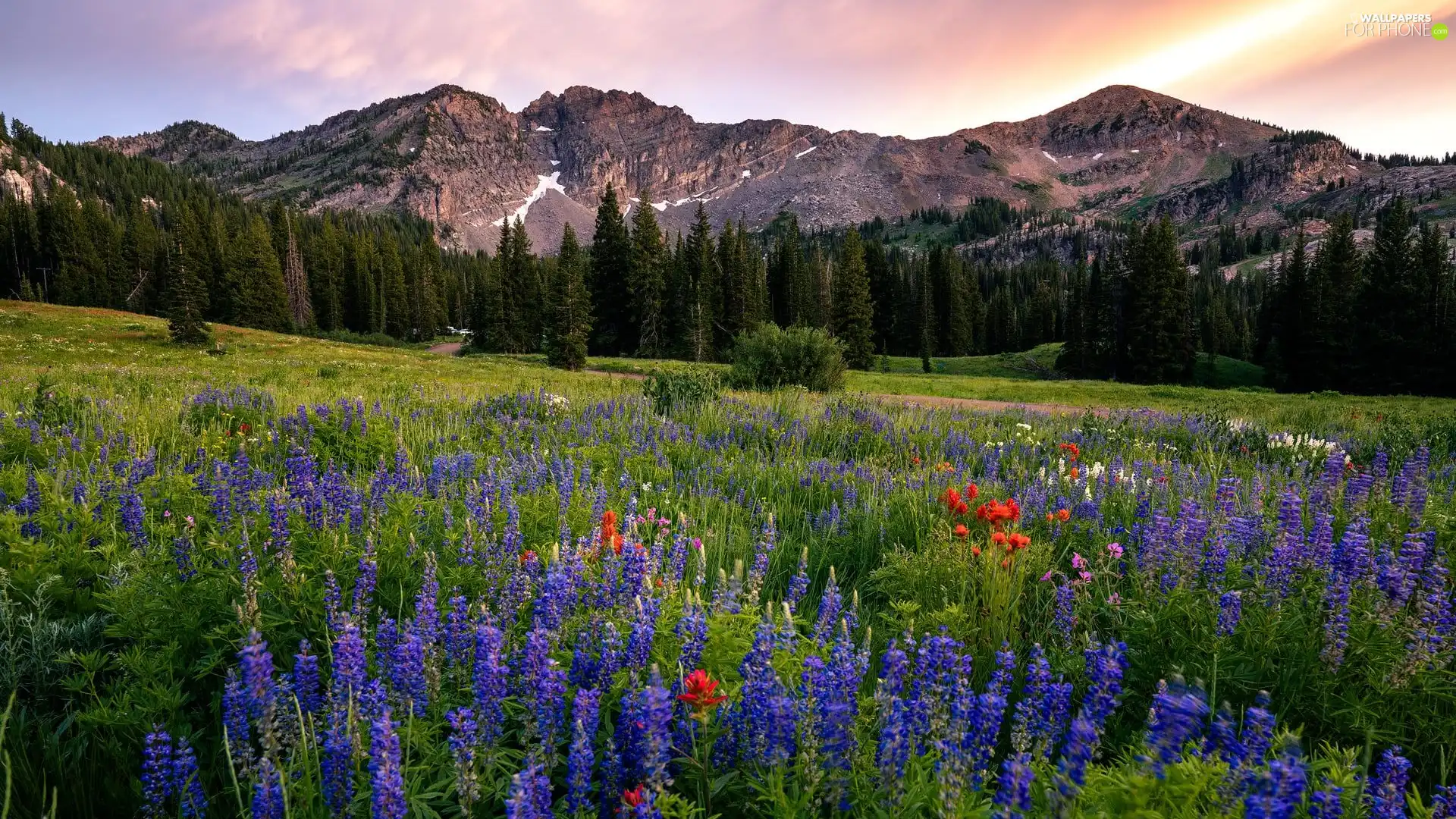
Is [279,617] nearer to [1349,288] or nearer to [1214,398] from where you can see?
[1214,398]

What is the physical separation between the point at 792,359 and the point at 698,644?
57.8 feet

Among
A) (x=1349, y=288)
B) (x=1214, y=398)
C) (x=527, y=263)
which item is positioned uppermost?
(x=527, y=263)

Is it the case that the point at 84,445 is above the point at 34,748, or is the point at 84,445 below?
above

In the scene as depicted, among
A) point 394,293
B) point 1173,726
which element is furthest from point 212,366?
point 394,293

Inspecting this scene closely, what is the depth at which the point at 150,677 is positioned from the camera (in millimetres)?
2271

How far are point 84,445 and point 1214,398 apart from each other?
110 ft

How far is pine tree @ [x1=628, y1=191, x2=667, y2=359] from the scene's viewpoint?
54.6m

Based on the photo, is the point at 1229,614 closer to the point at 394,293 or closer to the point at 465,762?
the point at 465,762

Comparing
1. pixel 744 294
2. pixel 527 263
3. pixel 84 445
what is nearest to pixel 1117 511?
pixel 84 445

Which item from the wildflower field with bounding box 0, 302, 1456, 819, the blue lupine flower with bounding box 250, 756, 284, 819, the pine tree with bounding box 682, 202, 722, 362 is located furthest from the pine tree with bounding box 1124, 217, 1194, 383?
the blue lupine flower with bounding box 250, 756, 284, 819

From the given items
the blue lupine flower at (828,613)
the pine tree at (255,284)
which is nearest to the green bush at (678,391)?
the blue lupine flower at (828,613)

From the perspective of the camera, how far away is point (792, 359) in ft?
63.8

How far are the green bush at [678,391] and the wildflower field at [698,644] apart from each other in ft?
15.7

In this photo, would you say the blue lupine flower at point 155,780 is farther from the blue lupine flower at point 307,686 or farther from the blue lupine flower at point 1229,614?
the blue lupine flower at point 1229,614
